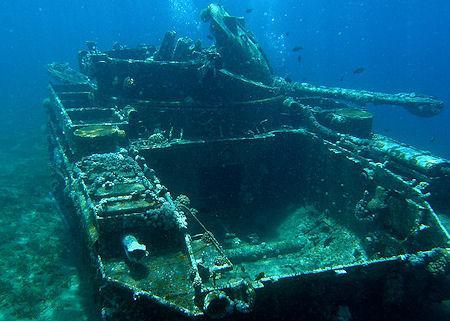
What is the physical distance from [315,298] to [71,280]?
216 inches

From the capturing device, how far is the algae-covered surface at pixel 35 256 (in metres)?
7.05

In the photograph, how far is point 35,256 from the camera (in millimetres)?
8766

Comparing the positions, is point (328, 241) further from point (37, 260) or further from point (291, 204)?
point (37, 260)

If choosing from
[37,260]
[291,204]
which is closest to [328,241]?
[291,204]

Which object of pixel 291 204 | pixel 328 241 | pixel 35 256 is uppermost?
pixel 328 241

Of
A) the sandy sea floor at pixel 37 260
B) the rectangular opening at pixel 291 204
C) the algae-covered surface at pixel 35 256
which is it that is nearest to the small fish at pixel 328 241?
the rectangular opening at pixel 291 204

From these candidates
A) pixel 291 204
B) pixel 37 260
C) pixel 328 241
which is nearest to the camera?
pixel 37 260

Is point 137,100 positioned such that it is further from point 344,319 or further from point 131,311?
point 344,319

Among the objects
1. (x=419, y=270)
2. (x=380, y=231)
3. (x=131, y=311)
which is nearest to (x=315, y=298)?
(x=419, y=270)

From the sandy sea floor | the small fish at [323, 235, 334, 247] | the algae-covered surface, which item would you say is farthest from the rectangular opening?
the algae-covered surface

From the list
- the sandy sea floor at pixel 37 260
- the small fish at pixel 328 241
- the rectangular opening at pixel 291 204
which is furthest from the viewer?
the small fish at pixel 328 241

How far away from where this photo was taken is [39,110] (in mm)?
30703

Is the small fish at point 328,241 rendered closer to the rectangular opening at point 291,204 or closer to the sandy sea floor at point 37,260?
the rectangular opening at point 291,204

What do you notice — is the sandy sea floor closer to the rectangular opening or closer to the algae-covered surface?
the algae-covered surface
